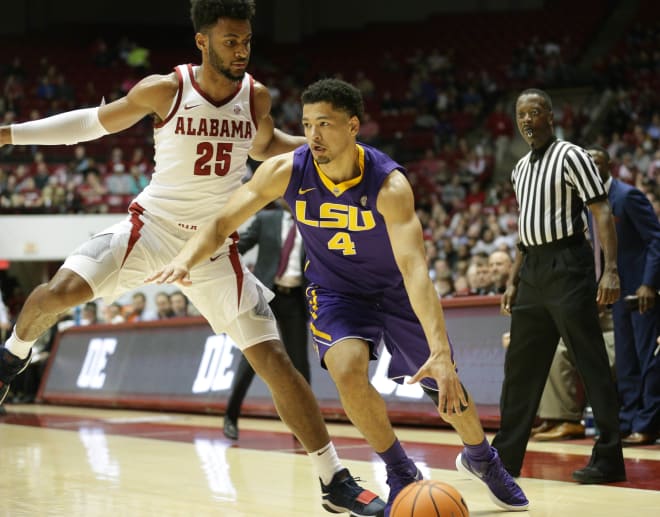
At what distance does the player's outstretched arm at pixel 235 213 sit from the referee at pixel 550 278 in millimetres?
1770

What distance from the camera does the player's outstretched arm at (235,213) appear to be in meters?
3.96

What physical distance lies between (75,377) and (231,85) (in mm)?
8966

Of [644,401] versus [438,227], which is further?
[438,227]

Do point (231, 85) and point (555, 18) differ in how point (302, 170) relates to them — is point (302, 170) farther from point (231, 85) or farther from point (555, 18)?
point (555, 18)

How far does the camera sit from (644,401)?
6895 mm

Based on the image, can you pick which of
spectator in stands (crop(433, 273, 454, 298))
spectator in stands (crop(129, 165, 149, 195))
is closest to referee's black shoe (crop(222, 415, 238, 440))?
spectator in stands (crop(433, 273, 454, 298))

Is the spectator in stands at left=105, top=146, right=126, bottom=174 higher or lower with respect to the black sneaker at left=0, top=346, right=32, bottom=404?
higher

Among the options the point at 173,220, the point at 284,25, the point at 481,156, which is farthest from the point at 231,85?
the point at 284,25

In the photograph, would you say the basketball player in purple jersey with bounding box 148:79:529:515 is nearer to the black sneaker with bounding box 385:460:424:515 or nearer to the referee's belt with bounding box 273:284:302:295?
the black sneaker with bounding box 385:460:424:515

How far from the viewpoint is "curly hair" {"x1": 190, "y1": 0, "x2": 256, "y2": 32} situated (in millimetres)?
4566

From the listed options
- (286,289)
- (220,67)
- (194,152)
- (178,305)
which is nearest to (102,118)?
(194,152)

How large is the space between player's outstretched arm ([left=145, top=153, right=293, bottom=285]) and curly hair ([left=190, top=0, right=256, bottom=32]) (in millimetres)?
753

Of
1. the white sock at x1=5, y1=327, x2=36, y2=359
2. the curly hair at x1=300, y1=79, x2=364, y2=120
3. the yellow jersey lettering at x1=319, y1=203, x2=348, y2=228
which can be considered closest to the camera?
the curly hair at x1=300, y1=79, x2=364, y2=120

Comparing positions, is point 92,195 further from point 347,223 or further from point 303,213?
point 347,223
